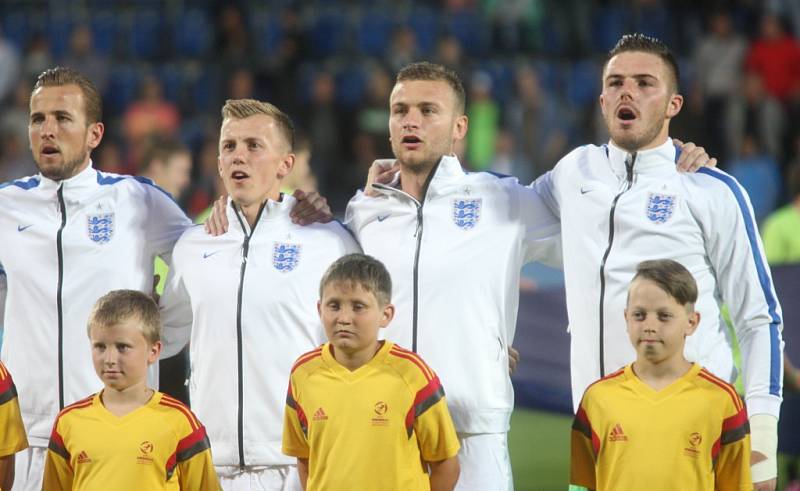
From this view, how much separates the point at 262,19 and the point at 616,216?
10.2 m

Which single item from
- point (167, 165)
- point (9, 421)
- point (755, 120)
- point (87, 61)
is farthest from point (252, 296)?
point (87, 61)

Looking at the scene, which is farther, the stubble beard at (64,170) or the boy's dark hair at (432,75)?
the stubble beard at (64,170)

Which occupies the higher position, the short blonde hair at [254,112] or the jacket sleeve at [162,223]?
the short blonde hair at [254,112]

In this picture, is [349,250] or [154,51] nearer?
[349,250]

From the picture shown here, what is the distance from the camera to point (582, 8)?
571 inches

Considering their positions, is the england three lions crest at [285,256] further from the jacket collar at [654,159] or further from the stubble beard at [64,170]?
the jacket collar at [654,159]

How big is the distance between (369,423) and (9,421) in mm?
1347

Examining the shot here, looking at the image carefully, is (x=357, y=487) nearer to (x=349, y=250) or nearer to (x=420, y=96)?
(x=349, y=250)

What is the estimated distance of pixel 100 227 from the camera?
5.49 meters

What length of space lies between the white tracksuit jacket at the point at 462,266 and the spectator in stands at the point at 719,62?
27.1 feet

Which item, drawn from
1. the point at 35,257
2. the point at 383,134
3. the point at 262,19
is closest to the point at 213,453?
Answer: the point at 35,257

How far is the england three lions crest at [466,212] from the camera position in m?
5.30

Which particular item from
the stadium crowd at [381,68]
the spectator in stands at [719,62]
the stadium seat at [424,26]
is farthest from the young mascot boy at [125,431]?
the stadium seat at [424,26]

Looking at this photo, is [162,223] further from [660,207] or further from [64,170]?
[660,207]
